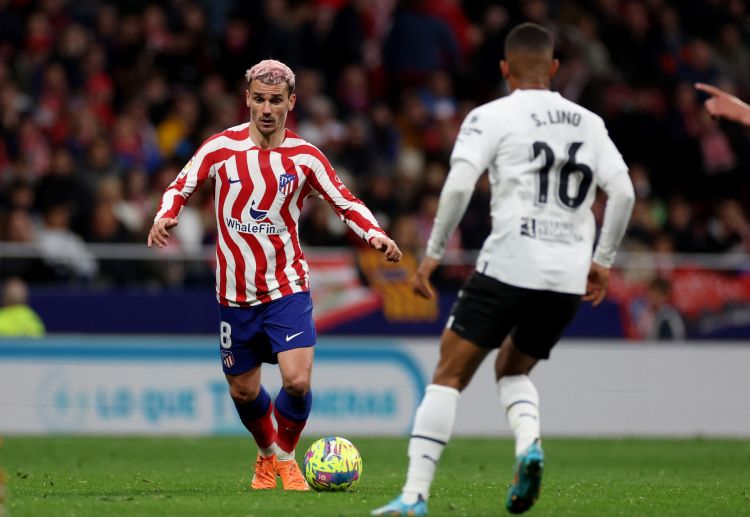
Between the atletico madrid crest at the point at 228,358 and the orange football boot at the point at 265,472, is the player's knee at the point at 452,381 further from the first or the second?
the orange football boot at the point at 265,472

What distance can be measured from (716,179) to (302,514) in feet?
46.9

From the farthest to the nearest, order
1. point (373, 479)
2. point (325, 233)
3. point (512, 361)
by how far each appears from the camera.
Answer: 1. point (325, 233)
2. point (373, 479)
3. point (512, 361)

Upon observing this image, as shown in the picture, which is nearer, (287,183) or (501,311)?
(501,311)

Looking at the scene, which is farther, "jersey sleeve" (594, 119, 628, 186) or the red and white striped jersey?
the red and white striped jersey

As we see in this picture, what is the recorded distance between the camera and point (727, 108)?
7531mm

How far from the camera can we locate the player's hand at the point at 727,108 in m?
7.49

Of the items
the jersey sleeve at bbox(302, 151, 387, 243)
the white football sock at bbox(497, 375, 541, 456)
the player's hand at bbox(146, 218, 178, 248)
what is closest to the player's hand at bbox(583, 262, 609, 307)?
the white football sock at bbox(497, 375, 541, 456)

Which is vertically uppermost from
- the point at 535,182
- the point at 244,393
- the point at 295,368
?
the point at 535,182

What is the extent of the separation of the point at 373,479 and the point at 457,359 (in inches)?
138

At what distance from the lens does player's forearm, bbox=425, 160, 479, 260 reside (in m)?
6.75

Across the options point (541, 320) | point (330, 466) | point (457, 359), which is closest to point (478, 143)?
point (541, 320)

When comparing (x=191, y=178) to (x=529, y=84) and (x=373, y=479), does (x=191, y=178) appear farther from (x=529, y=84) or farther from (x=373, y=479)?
(x=373, y=479)

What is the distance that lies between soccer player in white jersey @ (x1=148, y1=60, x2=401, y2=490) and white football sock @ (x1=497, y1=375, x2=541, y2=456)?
5.89ft

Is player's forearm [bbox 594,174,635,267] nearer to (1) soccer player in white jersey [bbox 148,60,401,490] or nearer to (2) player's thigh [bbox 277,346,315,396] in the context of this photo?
(1) soccer player in white jersey [bbox 148,60,401,490]
